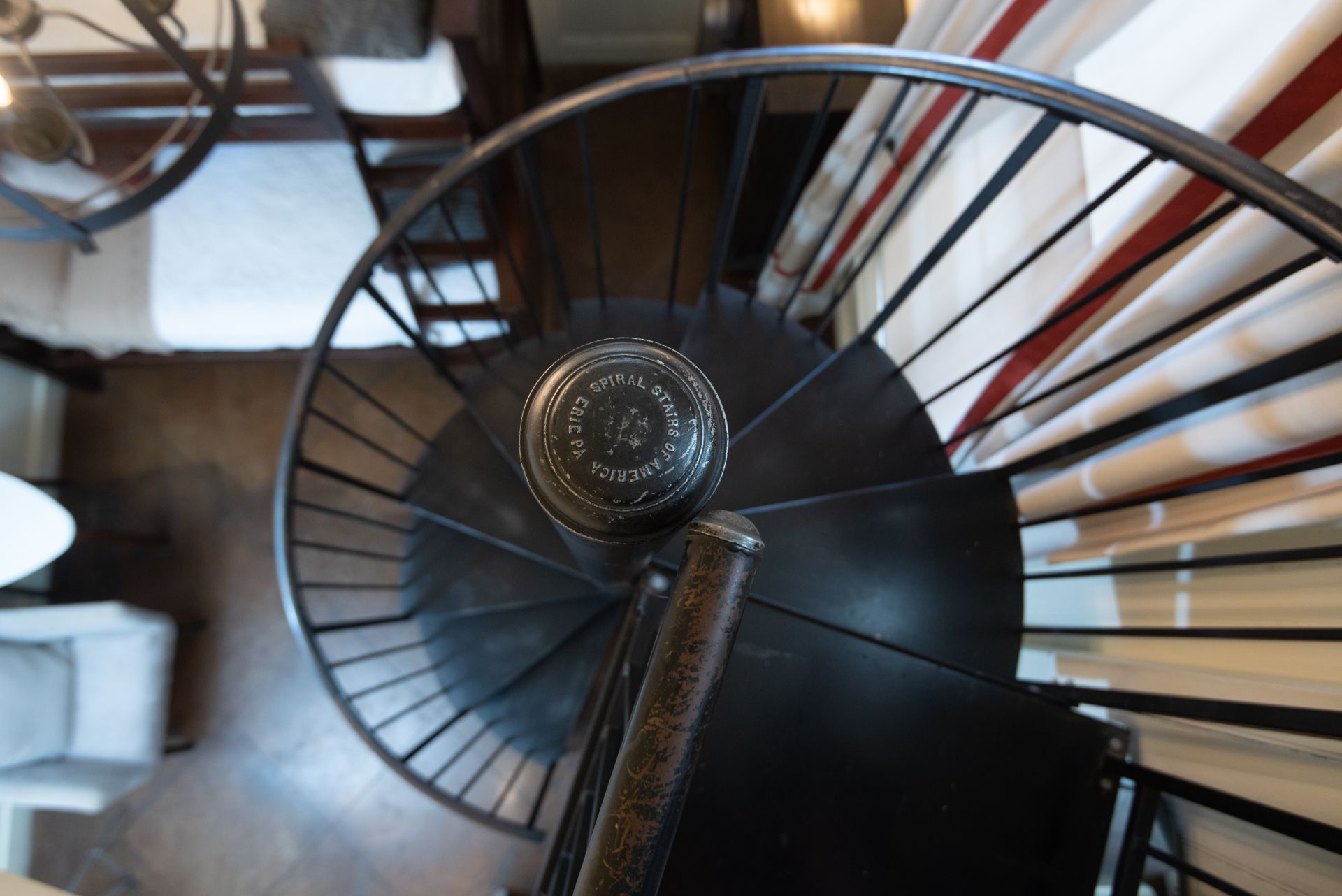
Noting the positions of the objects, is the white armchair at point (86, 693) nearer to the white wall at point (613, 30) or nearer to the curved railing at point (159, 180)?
the curved railing at point (159, 180)

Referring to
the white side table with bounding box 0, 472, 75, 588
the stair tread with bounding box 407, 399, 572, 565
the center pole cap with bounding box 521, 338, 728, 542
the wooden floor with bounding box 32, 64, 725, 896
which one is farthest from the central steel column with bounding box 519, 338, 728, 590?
the wooden floor with bounding box 32, 64, 725, 896

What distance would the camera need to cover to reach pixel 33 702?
221 centimetres

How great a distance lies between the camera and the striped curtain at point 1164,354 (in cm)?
110

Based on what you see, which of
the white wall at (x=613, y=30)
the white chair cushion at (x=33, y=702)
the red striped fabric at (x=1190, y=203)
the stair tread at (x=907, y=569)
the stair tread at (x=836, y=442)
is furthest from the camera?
the white wall at (x=613, y=30)

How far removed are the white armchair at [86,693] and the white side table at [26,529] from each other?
→ 14.9 inches

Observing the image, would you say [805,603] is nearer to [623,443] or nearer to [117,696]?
[623,443]

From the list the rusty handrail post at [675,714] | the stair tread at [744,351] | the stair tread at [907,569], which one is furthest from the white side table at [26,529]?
the rusty handrail post at [675,714]

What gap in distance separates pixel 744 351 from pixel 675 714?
1.41 metres

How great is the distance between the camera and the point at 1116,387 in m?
1.33

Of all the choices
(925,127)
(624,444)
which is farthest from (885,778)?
(925,127)

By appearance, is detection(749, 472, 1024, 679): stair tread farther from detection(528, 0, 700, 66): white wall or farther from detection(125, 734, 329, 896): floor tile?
detection(528, 0, 700, 66): white wall

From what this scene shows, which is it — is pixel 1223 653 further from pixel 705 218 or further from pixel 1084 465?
pixel 705 218

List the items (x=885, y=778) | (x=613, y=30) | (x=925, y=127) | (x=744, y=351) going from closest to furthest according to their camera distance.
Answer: (x=885, y=778)
(x=925, y=127)
(x=744, y=351)
(x=613, y=30)

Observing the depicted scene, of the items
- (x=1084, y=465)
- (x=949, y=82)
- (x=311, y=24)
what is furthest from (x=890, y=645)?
(x=311, y=24)
